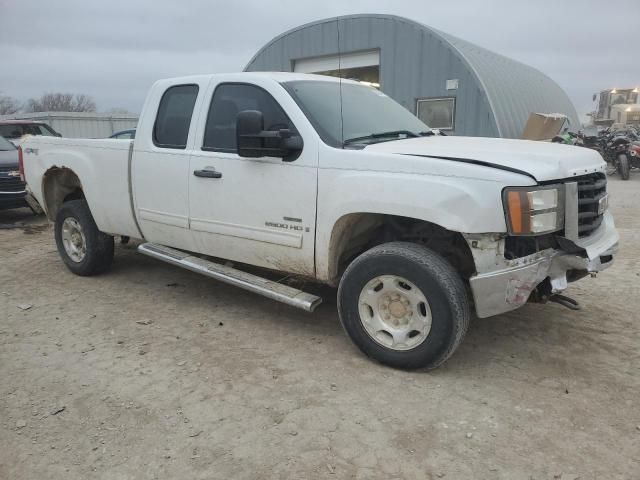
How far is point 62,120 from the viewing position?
19578mm

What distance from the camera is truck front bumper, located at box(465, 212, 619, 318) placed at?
2.91 meters

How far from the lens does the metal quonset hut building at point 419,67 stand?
13.0 metres

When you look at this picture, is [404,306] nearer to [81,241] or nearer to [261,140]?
[261,140]

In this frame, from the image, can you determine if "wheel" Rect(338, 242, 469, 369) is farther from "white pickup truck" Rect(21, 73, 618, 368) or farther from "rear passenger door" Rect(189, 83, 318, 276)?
"rear passenger door" Rect(189, 83, 318, 276)

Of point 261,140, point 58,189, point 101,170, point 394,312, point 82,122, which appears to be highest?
point 82,122

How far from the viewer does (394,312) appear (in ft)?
10.7

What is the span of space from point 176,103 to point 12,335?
2.28m

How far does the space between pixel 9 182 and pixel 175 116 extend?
5.64 m

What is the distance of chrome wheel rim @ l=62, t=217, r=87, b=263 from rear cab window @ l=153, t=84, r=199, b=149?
1596 mm

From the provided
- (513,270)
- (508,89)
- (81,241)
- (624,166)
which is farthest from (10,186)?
(624,166)

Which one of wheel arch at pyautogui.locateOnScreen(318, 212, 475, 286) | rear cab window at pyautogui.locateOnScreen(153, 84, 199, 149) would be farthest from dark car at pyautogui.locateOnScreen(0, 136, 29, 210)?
wheel arch at pyautogui.locateOnScreen(318, 212, 475, 286)

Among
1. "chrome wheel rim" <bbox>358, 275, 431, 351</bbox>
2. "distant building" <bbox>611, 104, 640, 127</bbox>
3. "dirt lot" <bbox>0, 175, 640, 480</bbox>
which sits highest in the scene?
"distant building" <bbox>611, 104, 640, 127</bbox>

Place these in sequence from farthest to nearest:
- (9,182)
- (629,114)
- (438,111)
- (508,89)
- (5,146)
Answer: (629,114)
(508,89)
(438,111)
(5,146)
(9,182)

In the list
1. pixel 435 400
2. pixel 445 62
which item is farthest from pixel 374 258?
pixel 445 62
